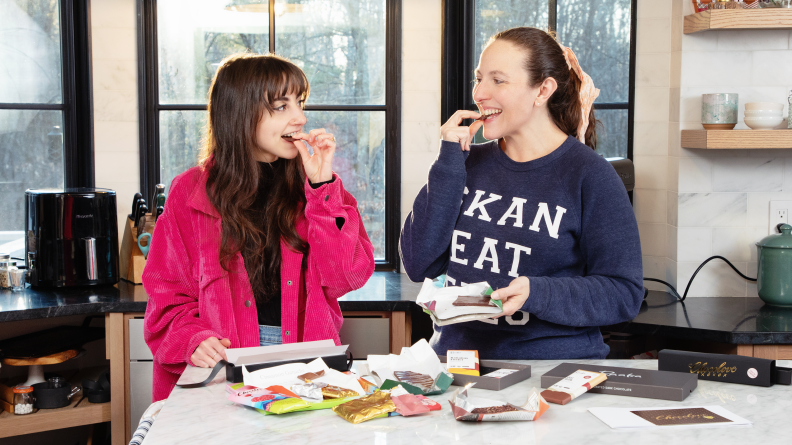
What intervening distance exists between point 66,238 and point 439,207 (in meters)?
1.67

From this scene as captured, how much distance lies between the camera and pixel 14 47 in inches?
115

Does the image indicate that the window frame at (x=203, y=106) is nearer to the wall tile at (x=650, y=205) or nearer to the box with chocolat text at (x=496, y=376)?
the wall tile at (x=650, y=205)

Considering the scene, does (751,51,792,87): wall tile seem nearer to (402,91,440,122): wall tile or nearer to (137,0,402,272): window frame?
(402,91,440,122): wall tile

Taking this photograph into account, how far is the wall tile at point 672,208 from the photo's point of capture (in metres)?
2.64

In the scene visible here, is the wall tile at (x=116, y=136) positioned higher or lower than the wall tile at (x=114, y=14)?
lower

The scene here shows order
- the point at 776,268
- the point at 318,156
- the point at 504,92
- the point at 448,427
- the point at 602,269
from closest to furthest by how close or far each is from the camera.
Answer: the point at 448,427, the point at 602,269, the point at 504,92, the point at 318,156, the point at 776,268

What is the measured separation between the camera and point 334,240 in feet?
5.62

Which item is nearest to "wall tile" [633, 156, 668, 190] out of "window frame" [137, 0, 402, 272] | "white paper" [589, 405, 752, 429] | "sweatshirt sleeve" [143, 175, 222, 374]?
"window frame" [137, 0, 402, 272]

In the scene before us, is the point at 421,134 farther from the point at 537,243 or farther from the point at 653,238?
the point at 537,243

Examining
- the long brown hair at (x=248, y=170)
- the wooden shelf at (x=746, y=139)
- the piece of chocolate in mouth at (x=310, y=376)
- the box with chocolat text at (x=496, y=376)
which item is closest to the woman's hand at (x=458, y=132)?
the long brown hair at (x=248, y=170)

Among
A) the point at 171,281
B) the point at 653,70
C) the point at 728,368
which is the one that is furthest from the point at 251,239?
the point at 653,70

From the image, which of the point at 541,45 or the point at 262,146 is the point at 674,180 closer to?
the point at 541,45

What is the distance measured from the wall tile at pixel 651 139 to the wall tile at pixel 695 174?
0.50 ft

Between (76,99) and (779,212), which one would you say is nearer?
(779,212)
